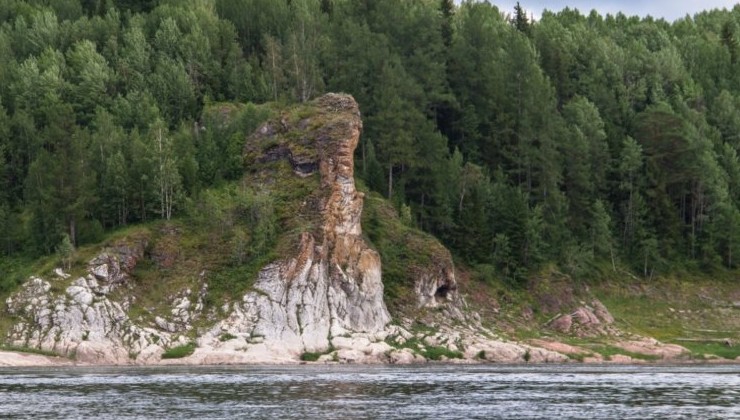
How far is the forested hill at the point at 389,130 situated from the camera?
12581 cm

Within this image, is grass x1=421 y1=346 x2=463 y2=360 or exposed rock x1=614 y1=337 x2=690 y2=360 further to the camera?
exposed rock x1=614 y1=337 x2=690 y2=360

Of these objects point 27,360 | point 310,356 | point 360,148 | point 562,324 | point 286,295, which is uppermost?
point 360,148

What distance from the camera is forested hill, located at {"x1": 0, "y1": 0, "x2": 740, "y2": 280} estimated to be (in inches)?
4953

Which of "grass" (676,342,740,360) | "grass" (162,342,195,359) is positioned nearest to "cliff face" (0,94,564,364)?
"grass" (162,342,195,359)

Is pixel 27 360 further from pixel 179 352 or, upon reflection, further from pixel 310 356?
pixel 310 356

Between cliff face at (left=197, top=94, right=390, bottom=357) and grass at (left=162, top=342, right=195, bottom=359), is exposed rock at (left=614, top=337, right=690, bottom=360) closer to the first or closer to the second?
cliff face at (left=197, top=94, right=390, bottom=357)

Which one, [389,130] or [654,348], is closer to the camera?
[654,348]

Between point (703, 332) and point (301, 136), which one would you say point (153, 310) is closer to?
point (301, 136)

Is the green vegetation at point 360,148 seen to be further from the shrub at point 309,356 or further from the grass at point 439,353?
the shrub at point 309,356

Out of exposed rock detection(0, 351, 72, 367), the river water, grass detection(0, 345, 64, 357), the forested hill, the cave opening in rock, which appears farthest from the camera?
the forested hill

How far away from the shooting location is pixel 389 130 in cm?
14300

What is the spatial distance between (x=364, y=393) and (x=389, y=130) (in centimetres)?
7787

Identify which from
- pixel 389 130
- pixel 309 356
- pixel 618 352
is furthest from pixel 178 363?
pixel 389 130

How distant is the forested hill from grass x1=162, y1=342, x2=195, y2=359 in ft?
71.7
